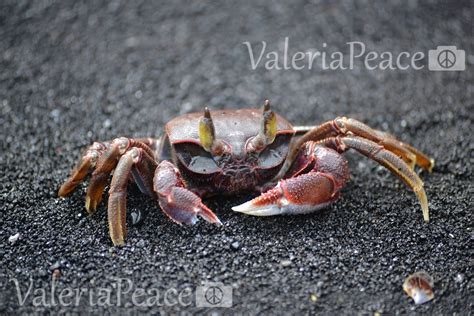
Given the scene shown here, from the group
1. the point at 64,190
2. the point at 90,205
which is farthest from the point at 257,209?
the point at 64,190

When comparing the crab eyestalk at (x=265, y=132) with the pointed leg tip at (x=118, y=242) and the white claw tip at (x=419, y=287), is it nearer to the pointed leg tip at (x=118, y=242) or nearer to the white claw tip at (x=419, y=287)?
the pointed leg tip at (x=118, y=242)

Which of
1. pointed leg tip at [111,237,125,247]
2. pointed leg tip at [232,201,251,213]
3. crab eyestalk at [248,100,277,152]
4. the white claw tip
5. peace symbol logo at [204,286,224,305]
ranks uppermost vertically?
crab eyestalk at [248,100,277,152]

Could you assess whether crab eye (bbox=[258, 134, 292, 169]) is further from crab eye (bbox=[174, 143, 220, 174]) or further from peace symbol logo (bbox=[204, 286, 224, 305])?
peace symbol logo (bbox=[204, 286, 224, 305])

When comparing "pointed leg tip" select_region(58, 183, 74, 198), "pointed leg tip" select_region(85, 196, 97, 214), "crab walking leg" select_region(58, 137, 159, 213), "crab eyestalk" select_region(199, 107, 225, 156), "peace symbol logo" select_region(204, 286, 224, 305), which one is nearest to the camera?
"peace symbol logo" select_region(204, 286, 224, 305)

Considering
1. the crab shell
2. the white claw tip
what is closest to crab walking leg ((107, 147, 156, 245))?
the crab shell

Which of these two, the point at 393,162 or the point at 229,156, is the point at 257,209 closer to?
the point at 229,156

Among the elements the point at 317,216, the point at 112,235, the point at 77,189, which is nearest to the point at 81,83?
the point at 77,189
